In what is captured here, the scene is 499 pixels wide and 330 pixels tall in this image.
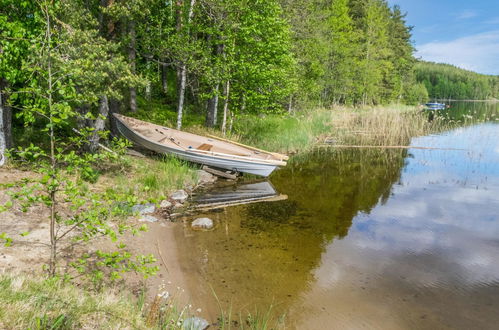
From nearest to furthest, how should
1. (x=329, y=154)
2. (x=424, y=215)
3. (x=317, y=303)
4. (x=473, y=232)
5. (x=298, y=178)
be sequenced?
(x=317, y=303)
(x=473, y=232)
(x=424, y=215)
(x=298, y=178)
(x=329, y=154)

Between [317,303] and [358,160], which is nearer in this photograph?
[317,303]

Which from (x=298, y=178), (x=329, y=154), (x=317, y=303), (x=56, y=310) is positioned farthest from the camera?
(x=329, y=154)

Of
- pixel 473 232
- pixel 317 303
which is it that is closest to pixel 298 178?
pixel 473 232

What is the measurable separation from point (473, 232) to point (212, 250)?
6.28 metres

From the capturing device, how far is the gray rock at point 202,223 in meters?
7.43

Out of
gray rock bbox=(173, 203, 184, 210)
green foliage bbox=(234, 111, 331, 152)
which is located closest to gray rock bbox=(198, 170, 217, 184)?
gray rock bbox=(173, 203, 184, 210)

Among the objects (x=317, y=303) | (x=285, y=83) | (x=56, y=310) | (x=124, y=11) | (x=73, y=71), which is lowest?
(x=317, y=303)

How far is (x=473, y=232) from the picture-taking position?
7895 mm

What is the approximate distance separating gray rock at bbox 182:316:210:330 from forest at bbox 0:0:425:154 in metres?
2.64

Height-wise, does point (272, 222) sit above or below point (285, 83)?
below

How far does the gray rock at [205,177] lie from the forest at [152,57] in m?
2.95

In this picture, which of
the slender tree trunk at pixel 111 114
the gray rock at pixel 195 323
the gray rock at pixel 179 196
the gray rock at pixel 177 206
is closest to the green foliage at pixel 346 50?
the slender tree trunk at pixel 111 114

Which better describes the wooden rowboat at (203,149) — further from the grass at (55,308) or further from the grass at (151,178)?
the grass at (55,308)

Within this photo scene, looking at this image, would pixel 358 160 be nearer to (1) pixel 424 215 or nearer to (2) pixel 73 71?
(1) pixel 424 215
